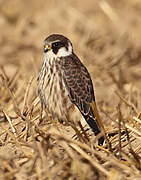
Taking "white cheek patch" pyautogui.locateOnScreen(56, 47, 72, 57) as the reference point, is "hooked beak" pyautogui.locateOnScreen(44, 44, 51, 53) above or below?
above

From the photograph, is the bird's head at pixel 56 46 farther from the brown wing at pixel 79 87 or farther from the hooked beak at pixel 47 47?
the brown wing at pixel 79 87

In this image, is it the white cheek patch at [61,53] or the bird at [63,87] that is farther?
the white cheek patch at [61,53]

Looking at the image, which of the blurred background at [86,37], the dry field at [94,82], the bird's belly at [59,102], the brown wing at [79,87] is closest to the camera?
the dry field at [94,82]

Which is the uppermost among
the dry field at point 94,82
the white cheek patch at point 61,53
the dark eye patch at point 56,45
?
the dark eye patch at point 56,45

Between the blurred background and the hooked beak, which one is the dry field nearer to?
the blurred background

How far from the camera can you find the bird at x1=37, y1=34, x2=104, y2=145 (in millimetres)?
6238

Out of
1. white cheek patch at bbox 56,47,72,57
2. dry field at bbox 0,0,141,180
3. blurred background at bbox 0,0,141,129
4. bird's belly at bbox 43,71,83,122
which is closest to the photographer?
dry field at bbox 0,0,141,180

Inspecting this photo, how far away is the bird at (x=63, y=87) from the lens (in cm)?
624

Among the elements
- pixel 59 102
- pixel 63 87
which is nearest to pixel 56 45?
pixel 63 87

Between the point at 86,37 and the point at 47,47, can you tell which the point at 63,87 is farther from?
the point at 86,37

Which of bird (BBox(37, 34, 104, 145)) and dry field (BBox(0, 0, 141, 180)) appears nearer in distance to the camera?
dry field (BBox(0, 0, 141, 180))

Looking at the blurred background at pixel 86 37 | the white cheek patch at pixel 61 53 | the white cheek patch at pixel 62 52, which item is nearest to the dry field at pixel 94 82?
the blurred background at pixel 86 37

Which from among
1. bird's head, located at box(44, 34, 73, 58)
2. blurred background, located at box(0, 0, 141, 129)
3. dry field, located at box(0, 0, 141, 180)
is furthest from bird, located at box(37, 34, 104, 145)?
blurred background, located at box(0, 0, 141, 129)

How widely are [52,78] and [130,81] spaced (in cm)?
297
